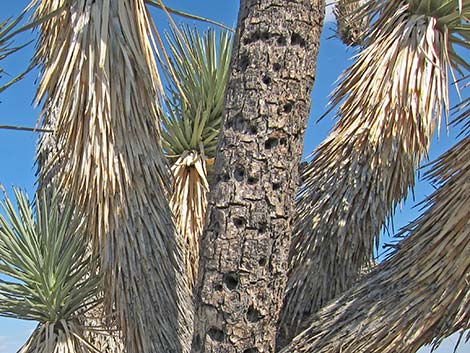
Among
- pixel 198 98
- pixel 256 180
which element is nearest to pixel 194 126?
pixel 198 98

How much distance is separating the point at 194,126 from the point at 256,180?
104 inches

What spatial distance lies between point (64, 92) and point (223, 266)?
5.71 ft

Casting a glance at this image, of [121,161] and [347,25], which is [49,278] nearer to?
[121,161]

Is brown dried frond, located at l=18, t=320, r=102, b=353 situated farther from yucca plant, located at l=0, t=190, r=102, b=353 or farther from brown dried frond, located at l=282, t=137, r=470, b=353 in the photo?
brown dried frond, located at l=282, t=137, r=470, b=353

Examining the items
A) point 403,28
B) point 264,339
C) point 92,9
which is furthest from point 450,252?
point 92,9

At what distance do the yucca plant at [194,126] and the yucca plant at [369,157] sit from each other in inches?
53.8

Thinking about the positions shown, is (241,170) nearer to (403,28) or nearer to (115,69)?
(115,69)

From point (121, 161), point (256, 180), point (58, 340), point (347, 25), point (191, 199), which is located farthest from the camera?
point (347, 25)

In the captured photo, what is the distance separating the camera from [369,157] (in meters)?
4.55

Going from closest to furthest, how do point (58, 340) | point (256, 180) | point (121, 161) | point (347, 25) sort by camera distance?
point (256, 180) < point (121, 161) < point (58, 340) < point (347, 25)

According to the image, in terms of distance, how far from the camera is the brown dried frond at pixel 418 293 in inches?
138

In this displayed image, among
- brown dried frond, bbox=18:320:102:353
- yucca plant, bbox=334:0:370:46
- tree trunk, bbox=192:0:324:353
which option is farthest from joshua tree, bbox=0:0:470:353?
yucca plant, bbox=334:0:370:46

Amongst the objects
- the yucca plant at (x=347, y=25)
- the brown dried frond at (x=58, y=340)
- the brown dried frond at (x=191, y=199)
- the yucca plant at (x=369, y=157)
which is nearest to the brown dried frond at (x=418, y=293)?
the yucca plant at (x=369, y=157)

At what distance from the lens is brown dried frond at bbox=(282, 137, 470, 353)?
3.52m
